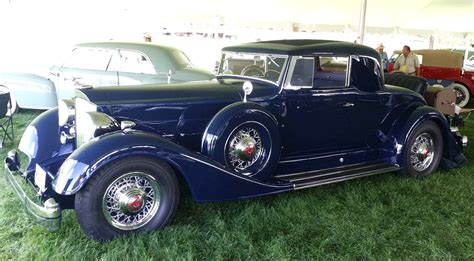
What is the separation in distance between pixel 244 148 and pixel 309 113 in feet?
2.97

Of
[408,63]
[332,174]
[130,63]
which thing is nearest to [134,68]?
[130,63]

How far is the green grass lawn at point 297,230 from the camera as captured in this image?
3.10 metres

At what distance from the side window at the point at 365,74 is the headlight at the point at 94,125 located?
2.56 meters

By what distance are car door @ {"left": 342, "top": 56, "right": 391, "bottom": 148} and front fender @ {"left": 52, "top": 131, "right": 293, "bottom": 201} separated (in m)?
1.29

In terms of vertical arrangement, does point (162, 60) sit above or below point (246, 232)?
above

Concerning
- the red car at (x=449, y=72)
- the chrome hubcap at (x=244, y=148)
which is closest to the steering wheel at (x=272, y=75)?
the chrome hubcap at (x=244, y=148)

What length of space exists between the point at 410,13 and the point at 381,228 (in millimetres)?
14814

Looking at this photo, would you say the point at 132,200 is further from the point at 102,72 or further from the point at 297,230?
the point at 102,72

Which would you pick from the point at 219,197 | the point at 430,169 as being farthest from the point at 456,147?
the point at 219,197

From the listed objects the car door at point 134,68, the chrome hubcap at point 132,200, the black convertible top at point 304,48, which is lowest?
the chrome hubcap at point 132,200

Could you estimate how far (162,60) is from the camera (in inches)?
285

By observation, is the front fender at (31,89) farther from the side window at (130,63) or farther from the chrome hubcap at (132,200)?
the chrome hubcap at (132,200)

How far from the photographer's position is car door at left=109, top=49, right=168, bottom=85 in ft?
23.7

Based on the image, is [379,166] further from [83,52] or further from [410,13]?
[410,13]
